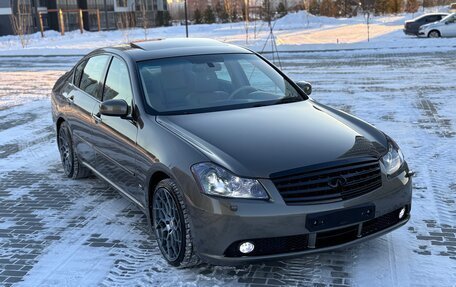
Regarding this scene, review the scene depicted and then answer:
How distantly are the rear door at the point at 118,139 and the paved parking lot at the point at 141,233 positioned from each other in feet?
1.40

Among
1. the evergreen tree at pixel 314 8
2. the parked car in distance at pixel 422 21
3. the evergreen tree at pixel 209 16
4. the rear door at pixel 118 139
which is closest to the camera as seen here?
the rear door at pixel 118 139

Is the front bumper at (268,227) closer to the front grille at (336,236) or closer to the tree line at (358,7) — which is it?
the front grille at (336,236)

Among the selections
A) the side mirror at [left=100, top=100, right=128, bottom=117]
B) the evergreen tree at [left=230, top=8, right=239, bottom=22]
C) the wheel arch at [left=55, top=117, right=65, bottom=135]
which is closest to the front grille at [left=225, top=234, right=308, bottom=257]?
the side mirror at [left=100, top=100, right=128, bottom=117]

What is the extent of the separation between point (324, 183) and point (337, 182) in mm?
92

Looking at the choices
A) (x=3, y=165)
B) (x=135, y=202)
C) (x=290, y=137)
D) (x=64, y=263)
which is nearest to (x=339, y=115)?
(x=290, y=137)

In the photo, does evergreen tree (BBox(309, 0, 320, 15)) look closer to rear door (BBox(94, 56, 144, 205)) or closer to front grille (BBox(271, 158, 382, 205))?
rear door (BBox(94, 56, 144, 205))

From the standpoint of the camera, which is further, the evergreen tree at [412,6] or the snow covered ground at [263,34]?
the evergreen tree at [412,6]

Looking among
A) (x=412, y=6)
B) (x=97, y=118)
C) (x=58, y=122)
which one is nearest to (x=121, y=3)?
(x=412, y=6)

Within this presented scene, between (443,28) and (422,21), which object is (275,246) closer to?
(443,28)

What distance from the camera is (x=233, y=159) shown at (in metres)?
3.53

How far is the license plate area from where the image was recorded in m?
3.36

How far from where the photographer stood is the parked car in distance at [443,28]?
26.8 metres

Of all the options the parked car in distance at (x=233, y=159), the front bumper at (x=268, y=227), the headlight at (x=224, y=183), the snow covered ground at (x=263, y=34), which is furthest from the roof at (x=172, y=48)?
the snow covered ground at (x=263, y=34)

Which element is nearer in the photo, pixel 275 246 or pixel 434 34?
pixel 275 246
